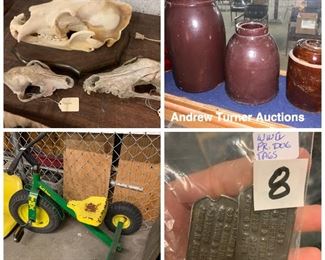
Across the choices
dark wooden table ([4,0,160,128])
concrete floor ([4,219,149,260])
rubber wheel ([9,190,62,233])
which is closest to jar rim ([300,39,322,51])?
dark wooden table ([4,0,160,128])

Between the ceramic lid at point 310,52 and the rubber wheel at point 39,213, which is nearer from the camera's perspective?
the ceramic lid at point 310,52

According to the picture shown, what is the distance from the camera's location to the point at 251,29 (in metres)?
0.73

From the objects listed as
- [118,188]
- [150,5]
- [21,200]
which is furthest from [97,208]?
[150,5]

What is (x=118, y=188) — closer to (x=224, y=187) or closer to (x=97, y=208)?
(x=97, y=208)

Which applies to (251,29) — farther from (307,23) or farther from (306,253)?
(306,253)

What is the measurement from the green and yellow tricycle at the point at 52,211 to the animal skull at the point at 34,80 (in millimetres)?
125

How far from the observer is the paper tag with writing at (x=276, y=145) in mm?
797

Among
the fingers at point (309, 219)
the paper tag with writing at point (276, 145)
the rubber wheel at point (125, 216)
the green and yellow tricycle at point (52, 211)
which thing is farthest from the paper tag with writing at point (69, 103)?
the fingers at point (309, 219)

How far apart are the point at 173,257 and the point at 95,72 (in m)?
0.40

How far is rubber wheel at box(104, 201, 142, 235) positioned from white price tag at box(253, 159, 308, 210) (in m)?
0.25

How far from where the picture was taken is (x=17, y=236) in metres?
0.90

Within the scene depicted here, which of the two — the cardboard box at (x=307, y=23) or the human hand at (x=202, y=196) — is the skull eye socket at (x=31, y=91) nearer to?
the human hand at (x=202, y=196)

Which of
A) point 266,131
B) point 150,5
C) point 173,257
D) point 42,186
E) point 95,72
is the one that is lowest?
point 173,257

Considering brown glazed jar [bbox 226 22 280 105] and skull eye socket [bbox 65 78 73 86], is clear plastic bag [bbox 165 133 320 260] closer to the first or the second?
brown glazed jar [bbox 226 22 280 105]
